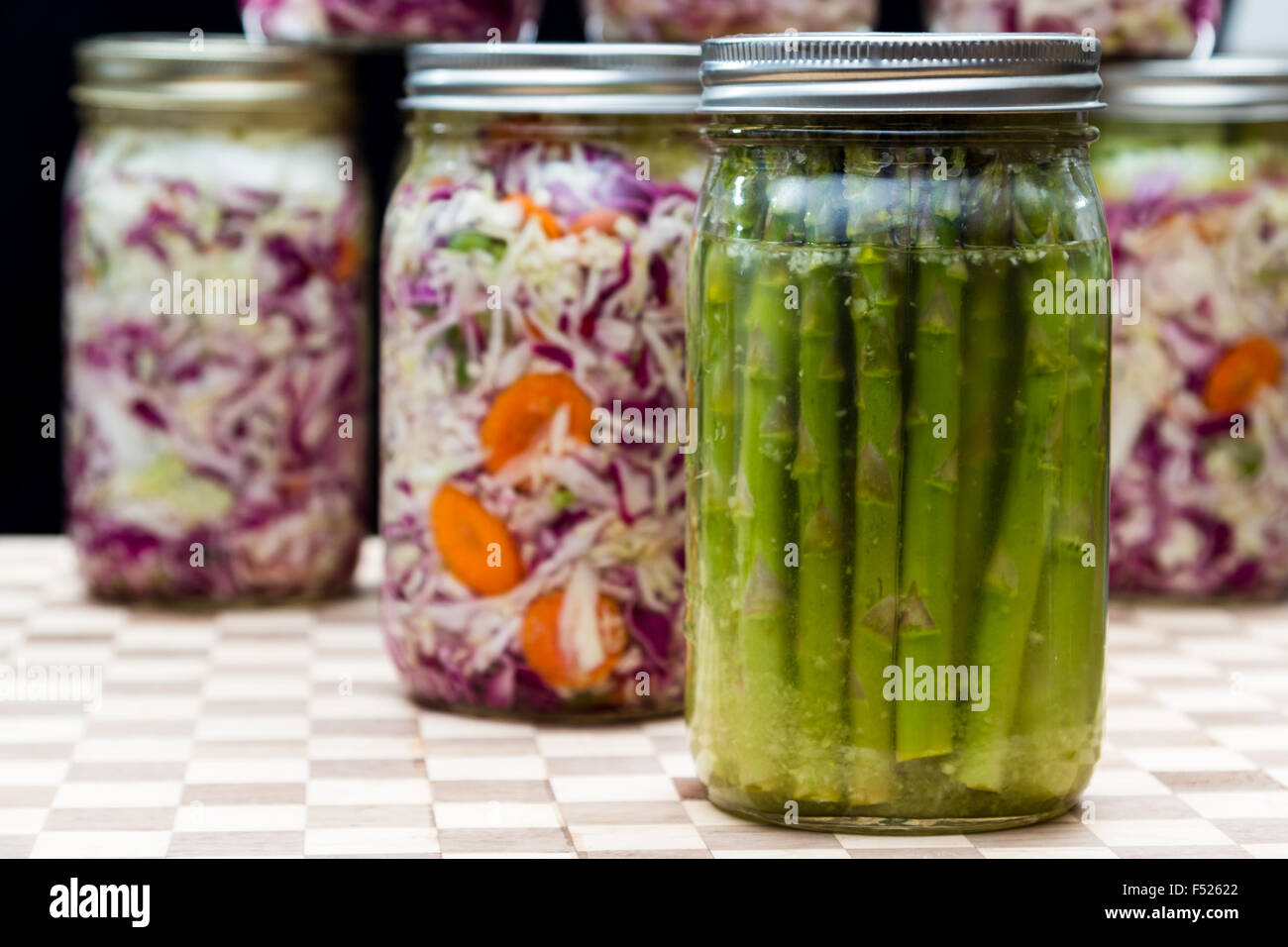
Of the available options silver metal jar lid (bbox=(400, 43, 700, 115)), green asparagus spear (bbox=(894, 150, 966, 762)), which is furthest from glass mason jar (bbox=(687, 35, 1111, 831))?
silver metal jar lid (bbox=(400, 43, 700, 115))

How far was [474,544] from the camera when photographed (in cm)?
138

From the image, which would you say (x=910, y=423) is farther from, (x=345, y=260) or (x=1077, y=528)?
(x=345, y=260)

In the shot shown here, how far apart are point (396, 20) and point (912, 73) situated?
2.04ft

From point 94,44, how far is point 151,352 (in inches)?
10.4

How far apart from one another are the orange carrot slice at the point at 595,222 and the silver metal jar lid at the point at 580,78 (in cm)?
7

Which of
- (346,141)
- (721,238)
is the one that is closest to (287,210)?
(346,141)

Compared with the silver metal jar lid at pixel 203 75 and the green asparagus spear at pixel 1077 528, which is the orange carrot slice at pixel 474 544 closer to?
the green asparagus spear at pixel 1077 528

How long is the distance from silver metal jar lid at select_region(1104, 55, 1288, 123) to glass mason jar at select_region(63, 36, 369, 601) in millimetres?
661

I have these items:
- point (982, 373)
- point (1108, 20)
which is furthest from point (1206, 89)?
point (982, 373)

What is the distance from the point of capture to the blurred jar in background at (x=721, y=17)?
4.98 feet

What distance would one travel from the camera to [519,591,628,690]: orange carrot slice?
137 cm

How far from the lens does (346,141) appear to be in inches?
69.8

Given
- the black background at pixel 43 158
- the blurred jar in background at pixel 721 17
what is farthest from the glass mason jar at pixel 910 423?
the black background at pixel 43 158

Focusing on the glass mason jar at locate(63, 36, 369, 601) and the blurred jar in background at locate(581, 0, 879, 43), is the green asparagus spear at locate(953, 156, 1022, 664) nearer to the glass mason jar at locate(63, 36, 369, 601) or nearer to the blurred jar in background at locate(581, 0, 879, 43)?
the blurred jar in background at locate(581, 0, 879, 43)
